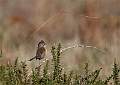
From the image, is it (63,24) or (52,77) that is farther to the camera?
(63,24)

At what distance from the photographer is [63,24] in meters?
4.81

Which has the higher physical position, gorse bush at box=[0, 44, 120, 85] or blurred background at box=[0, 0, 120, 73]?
blurred background at box=[0, 0, 120, 73]

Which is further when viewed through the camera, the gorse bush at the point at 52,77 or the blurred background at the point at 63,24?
the blurred background at the point at 63,24

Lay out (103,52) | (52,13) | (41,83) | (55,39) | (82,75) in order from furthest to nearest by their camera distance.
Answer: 1. (52,13)
2. (55,39)
3. (103,52)
4. (82,75)
5. (41,83)

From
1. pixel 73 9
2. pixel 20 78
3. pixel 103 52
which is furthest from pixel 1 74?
pixel 73 9

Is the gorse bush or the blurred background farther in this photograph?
the blurred background

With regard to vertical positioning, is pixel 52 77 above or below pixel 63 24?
below

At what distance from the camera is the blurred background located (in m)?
4.36

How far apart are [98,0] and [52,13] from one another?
497 mm

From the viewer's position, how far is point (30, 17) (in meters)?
4.99

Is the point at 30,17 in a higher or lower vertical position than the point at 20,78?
higher

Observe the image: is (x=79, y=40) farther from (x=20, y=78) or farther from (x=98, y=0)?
(x=20, y=78)

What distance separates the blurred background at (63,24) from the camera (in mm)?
4355

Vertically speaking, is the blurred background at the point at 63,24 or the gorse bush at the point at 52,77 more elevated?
the blurred background at the point at 63,24
